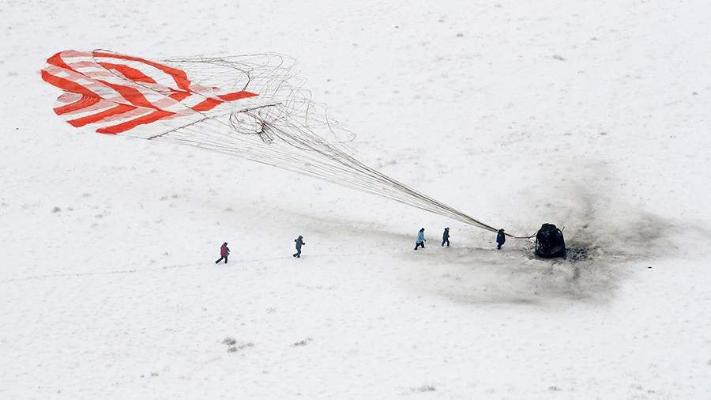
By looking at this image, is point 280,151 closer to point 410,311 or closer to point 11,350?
point 410,311

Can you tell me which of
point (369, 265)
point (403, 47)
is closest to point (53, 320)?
point (369, 265)

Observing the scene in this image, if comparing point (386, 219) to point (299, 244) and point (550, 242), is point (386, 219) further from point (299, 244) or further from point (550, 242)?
point (550, 242)

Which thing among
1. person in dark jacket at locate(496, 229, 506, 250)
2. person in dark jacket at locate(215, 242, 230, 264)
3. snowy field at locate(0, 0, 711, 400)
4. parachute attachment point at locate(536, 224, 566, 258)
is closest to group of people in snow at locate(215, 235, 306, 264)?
person in dark jacket at locate(215, 242, 230, 264)

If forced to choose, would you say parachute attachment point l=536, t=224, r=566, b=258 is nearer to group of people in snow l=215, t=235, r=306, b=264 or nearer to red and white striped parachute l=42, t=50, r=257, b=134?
group of people in snow l=215, t=235, r=306, b=264

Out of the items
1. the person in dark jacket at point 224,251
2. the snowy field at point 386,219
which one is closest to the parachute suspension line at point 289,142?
the snowy field at point 386,219

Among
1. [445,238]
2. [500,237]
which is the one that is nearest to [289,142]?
[445,238]
